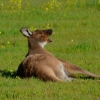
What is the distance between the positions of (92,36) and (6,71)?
17.8 feet

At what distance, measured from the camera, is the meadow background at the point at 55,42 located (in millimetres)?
8211

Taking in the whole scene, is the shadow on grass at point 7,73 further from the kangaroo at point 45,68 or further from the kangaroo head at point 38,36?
the kangaroo head at point 38,36

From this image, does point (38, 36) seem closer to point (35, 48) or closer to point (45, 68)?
point (35, 48)

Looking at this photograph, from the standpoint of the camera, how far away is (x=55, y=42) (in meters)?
14.5

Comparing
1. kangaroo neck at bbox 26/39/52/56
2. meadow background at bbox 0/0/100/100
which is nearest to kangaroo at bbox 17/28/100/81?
kangaroo neck at bbox 26/39/52/56

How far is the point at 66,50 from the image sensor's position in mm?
13242

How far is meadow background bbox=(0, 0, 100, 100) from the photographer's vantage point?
821 centimetres

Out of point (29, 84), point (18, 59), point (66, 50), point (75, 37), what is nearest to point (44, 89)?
point (29, 84)

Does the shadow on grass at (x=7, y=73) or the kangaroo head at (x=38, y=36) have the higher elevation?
the kangaroo head at (x=38, y=36)

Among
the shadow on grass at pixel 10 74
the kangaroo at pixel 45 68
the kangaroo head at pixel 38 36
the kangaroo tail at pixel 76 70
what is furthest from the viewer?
the kangaroo head at pixel 38 36

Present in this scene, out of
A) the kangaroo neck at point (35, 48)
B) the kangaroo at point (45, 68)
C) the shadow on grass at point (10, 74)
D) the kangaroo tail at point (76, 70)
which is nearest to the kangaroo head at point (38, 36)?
the kangaroo neck at point (35, 48)

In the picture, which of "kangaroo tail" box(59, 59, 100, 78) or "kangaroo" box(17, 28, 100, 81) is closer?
"kangaroo" box(17, 28, 100, 81)

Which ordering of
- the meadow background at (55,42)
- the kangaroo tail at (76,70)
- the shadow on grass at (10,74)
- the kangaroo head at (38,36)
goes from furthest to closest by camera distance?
the kangaroo head at (38,36) < the shadow on grass at (10,74) < the kangaroo tail at (76,70) < the meadow background at (55,42)

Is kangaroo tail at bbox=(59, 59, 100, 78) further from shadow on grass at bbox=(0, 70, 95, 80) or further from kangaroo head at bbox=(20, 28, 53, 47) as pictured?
kangaroo head at bbox=(20, 28, 53, 47)
